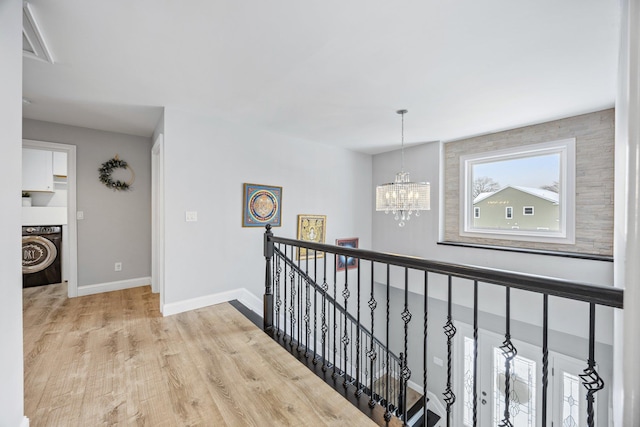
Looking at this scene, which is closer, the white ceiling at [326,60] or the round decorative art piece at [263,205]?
the white ceiling at [326,60]

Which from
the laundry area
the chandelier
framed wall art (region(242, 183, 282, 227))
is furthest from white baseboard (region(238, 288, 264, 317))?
the laundry area

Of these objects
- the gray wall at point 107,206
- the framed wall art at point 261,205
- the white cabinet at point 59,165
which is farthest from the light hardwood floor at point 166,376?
the white cabinet at point 59,165

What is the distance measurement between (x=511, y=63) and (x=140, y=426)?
3.33m

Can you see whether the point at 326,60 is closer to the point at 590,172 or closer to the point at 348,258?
the point at 590,172

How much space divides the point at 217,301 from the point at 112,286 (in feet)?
5.68

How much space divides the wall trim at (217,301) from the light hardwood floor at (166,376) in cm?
12

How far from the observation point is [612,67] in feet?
6.81

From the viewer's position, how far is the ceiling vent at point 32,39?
1.58m

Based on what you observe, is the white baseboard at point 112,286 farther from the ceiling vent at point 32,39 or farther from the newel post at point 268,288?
the ceiling vent at point 32,39

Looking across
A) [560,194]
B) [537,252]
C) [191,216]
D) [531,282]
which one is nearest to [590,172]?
[560,194]

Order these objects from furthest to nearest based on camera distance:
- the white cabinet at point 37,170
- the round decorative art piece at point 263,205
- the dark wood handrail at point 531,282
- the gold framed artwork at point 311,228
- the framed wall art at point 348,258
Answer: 1. the framed wall art at point 348,258
2. the gold framed artwork at point 311,228
3. the white cabinet at point 37,170
4. the round decorative art piece at point 263,205
5. the dark wood handrail at point 531,282

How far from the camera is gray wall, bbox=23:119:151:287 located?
3.60 meters

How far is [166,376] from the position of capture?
190cm

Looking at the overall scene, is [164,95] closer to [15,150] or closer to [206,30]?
[206,30]
